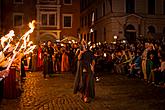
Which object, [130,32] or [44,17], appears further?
[44,17]

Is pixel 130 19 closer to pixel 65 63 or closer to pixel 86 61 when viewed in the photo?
pixel 65 63

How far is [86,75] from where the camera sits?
1160 centimetres

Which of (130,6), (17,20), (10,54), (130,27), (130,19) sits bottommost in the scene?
(10,54)

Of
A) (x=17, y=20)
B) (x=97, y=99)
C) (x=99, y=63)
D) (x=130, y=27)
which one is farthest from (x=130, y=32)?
(x=97, y=99)

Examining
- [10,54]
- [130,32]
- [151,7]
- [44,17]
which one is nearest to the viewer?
[10,54]

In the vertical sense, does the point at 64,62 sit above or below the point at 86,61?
below

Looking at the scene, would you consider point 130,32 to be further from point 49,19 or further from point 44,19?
point 44,19

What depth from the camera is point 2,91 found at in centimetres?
1203

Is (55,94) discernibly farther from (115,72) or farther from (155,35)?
(155,35)

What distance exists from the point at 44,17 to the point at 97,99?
35.7 metres

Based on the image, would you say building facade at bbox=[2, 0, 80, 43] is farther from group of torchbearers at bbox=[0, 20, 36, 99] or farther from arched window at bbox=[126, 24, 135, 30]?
group of torchbearers at bbox=[0, 20, 36, 99]

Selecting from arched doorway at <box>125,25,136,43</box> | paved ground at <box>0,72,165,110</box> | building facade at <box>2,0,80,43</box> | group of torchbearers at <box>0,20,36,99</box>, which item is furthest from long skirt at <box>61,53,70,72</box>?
building facade at <box>2,0,80,43</box>

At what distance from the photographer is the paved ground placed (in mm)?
10461

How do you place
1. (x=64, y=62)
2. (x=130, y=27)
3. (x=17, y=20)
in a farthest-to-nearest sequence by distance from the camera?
(x=17, y=20), (x=130, y=27), (x=64, y=62)
